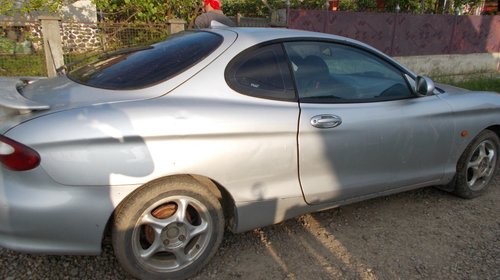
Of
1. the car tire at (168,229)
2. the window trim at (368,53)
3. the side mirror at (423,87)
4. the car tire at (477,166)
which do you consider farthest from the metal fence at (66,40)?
the car tire at (477,166)

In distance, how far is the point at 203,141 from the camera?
97.0 inches

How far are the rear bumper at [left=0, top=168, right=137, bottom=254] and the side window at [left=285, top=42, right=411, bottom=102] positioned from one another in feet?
4.74

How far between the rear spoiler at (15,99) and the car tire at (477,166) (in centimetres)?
342

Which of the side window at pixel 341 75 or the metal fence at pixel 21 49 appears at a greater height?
the side window at pixel 341 75

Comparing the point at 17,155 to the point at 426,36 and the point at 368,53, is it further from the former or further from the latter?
the point at 426,36

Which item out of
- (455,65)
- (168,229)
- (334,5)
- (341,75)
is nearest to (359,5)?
(334,5)

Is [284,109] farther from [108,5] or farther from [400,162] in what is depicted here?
[108,5]

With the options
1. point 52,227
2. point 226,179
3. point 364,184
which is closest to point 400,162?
point 364,184

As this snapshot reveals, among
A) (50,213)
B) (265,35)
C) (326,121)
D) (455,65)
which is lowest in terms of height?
(455,65)

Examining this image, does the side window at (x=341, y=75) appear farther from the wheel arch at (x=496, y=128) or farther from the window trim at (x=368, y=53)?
the wheel arch at (x=496, y=128)

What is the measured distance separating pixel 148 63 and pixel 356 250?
6.47 ft

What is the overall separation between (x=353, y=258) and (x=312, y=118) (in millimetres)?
1034

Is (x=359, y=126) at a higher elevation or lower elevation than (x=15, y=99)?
lower

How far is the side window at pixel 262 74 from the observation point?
2.72 meters
